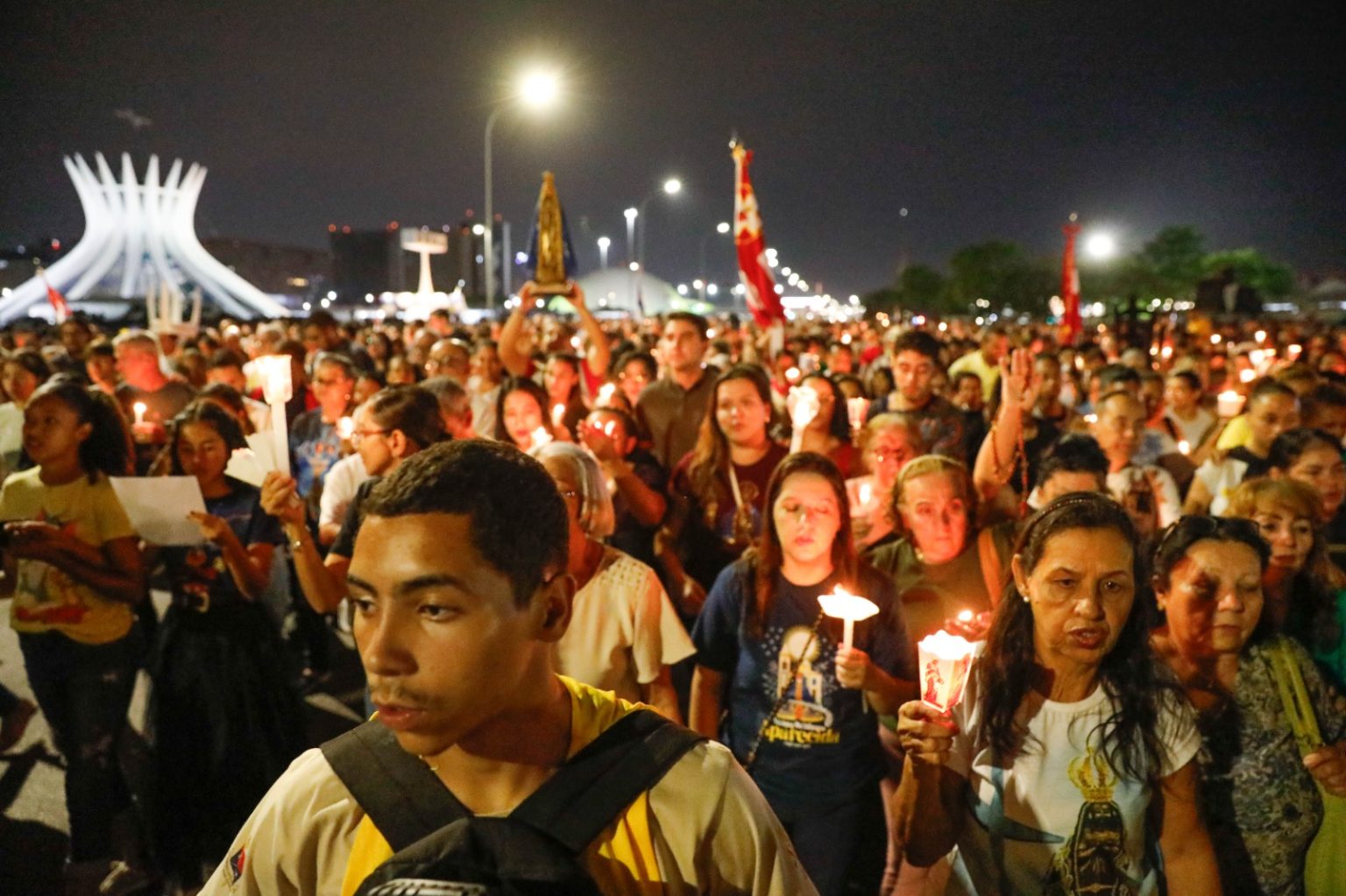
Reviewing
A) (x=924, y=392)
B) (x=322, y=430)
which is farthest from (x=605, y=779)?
(x=322, y=430)

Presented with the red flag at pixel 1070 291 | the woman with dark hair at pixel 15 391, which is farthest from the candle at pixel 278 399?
the red flag at pixel 1070 291

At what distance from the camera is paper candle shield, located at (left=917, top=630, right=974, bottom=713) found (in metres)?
2.32

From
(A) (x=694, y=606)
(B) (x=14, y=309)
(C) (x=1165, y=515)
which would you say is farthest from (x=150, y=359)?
(B) (x=14, y=309)

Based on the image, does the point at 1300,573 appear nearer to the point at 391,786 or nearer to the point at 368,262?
the point at 391,786

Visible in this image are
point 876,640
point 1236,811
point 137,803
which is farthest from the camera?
point 137,803

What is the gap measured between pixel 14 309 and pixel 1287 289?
3877 inches

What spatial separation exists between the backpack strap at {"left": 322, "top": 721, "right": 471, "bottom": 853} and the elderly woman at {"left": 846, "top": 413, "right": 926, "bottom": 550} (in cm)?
377

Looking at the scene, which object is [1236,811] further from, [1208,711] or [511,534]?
[511,534]

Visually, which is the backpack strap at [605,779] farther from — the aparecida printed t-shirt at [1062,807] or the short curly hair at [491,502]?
the aparecida printed t-shirt at [1062,807]

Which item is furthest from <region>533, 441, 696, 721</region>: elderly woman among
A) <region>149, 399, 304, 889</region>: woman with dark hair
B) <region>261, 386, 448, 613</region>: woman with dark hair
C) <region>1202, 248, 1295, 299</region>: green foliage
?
<region>1202, 248, 1295, 299</region>: green foliage

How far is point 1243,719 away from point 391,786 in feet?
8.71

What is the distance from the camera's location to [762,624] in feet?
11.8

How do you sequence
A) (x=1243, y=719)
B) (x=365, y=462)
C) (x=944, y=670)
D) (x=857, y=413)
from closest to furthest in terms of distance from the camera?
(x=944, y=670) < (x=1243, y=719) < (x=365, y=462) < (x=857, y=413)

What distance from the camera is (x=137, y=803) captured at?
15.7 ft
